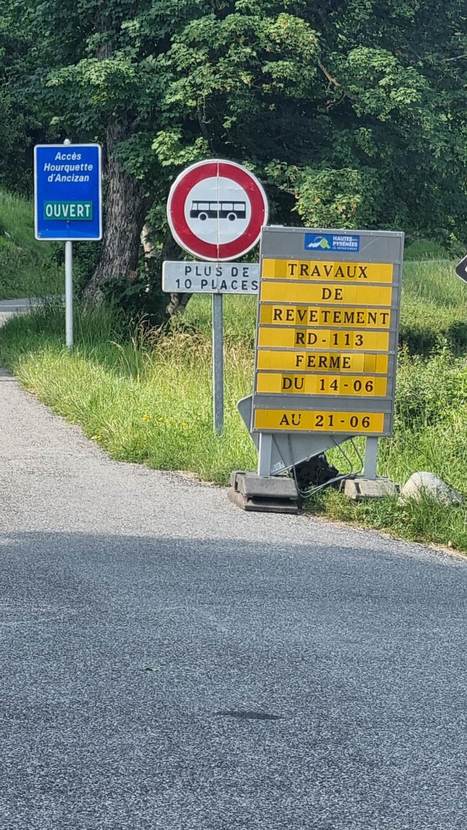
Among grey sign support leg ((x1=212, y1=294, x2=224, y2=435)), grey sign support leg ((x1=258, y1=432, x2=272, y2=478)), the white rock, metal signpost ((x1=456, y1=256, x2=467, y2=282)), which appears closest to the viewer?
the white rock

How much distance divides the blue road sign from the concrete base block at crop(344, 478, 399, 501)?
840 cm

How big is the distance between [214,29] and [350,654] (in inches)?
605

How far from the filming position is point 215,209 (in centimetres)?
1063

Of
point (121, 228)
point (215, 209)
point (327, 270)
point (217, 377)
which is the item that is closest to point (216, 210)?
point (215, 209)

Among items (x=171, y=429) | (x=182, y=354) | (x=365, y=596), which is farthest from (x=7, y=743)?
(x=182, y=354)

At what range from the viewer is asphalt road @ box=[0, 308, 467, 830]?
3.63m

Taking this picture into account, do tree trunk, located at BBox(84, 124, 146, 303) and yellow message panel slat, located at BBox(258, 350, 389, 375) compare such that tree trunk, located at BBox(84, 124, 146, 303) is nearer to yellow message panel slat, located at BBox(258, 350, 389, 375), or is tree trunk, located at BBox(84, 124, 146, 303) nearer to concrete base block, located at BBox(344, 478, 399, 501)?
yellow message panel slat, located at BBox(258, 350, 389, 375)

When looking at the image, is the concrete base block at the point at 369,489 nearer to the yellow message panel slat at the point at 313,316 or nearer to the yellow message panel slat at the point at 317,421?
the yellow message panel slat at the point at 317,421

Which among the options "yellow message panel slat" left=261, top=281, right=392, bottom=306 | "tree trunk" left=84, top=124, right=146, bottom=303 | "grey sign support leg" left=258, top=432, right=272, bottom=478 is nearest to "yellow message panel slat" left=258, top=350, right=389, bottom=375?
"yellow message panel slat" left=261, top=281, right=392, bottom=306

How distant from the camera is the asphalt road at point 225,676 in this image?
3.63 m

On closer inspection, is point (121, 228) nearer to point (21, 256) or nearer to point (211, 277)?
point (211, 277)

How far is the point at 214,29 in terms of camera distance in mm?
19125

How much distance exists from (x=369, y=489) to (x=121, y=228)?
48.6 feet

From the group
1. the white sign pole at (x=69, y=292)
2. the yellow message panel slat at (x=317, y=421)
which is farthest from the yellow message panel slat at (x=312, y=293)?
the white sign pole at (x=69, y=292)
